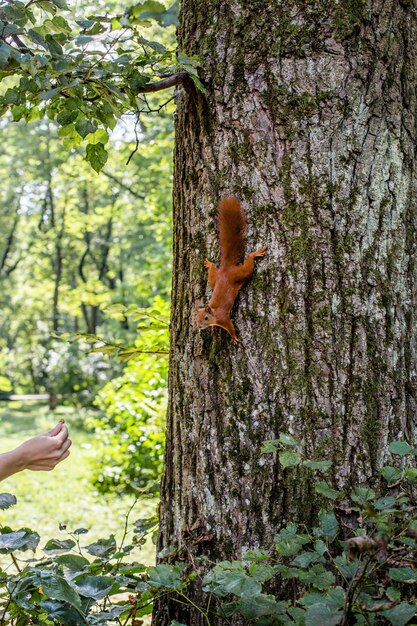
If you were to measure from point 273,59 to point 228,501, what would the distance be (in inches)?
47.1

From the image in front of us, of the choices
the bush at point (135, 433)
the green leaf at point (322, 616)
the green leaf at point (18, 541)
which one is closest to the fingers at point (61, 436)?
the green leaf at point (18, 541)

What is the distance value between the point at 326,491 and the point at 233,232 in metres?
0.72

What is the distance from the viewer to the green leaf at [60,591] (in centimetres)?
152

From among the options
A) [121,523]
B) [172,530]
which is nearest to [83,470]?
[121,523]

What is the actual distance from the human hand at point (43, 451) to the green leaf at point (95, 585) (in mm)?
310

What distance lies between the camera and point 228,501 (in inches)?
69.5

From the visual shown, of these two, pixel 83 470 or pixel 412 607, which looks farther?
pixel 83 470

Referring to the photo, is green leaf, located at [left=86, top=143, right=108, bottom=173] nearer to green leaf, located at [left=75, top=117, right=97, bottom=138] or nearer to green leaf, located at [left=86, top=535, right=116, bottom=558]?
green leaf, located at [left=75, top=117, right=97, bottom=138]

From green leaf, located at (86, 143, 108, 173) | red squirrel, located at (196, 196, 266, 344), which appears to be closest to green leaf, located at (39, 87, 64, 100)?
green leaf, located at (86, 143, 108, 173)

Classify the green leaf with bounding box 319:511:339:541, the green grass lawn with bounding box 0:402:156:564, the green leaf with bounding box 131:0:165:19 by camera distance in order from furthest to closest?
the green grass lawn with bounding box 0:402:156:564 < the green leaf with bounding box 131:0:165:19 < the green leaf with bounding box 319:511:339:541

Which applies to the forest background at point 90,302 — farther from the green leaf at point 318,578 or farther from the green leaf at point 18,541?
the green leaf at point 318,578

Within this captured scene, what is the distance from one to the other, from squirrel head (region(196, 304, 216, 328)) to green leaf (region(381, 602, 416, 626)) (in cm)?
83

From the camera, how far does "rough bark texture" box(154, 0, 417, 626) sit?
1.73 meters

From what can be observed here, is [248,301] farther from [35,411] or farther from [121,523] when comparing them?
[35,411]
